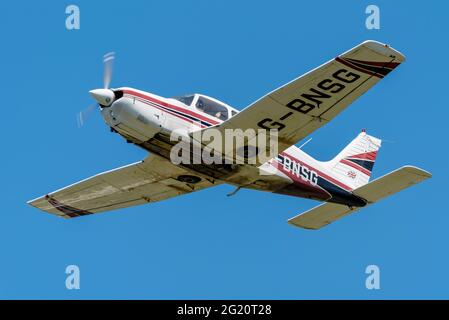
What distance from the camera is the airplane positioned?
18062 millimetres

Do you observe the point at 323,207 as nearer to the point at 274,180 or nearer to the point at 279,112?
the point at 274,180

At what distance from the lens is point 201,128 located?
1945cm

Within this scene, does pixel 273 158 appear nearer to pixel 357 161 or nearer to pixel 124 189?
pixel 357 161

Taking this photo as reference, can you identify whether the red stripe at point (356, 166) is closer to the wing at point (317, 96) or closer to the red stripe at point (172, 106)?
the wing at point (317, 96)

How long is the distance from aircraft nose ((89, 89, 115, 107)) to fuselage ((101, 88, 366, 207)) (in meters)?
0.14

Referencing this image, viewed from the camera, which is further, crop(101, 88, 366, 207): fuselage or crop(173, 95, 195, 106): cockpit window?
crop(173, 95, 195, 106): cockpit window

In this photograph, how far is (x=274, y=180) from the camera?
821 inches

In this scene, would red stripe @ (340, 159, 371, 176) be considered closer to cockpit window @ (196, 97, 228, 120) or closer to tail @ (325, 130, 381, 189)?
tail @ (325, 130, 381, 189)

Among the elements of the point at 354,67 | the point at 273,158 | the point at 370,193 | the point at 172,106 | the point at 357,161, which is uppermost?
the point at 354,67

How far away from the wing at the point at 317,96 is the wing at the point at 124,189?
6.84 feet

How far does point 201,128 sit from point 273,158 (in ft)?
6.55

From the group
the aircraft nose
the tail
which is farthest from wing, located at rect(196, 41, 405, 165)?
the tail

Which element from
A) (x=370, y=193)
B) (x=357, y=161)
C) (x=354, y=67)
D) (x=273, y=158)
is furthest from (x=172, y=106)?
(x=357, y=161)

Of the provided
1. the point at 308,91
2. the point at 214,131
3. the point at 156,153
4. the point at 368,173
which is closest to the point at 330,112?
the point at 308,91
